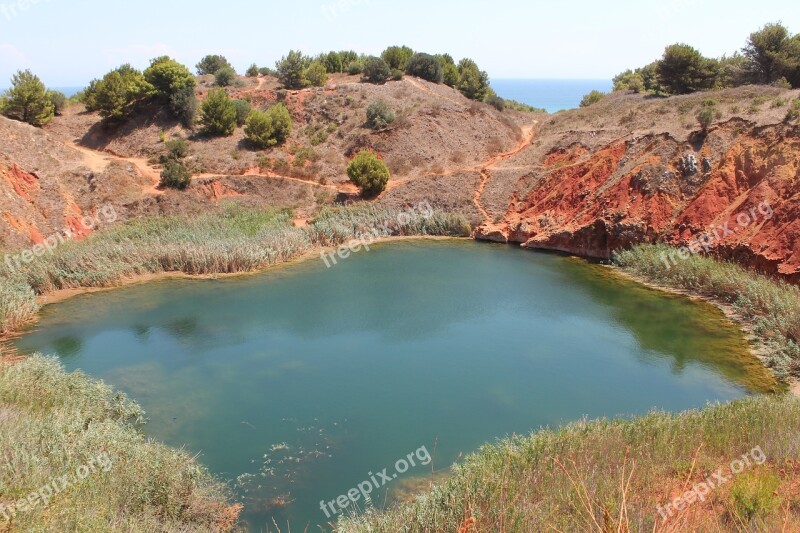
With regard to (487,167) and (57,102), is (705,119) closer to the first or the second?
(487,167)

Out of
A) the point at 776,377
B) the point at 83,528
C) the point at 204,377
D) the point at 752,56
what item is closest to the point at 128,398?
the point at 204,377

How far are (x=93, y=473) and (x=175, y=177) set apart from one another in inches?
853

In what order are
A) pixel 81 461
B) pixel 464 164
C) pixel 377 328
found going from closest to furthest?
pixel 81 461 < pixel 377 328 < pixel 464 164

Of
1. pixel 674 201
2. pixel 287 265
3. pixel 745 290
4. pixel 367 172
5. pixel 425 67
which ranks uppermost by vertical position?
pixel 425 67

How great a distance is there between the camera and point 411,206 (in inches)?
1137

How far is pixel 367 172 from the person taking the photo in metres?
29.0

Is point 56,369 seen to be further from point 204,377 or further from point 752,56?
point 752,56

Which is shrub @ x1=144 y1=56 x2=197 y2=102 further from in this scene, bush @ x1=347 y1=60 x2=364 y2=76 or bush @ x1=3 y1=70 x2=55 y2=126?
bush @ x1=347 y1=60 x2=364 y2=76

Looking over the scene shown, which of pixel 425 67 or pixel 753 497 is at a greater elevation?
pixel 425 67

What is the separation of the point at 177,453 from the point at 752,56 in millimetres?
36645

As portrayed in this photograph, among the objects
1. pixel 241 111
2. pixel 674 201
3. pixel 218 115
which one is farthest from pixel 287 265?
pixel 241 111

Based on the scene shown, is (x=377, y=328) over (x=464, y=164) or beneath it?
beneath

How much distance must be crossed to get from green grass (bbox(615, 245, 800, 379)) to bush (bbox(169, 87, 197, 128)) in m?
25.6

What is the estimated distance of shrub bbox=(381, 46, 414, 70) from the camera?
4328 cm
